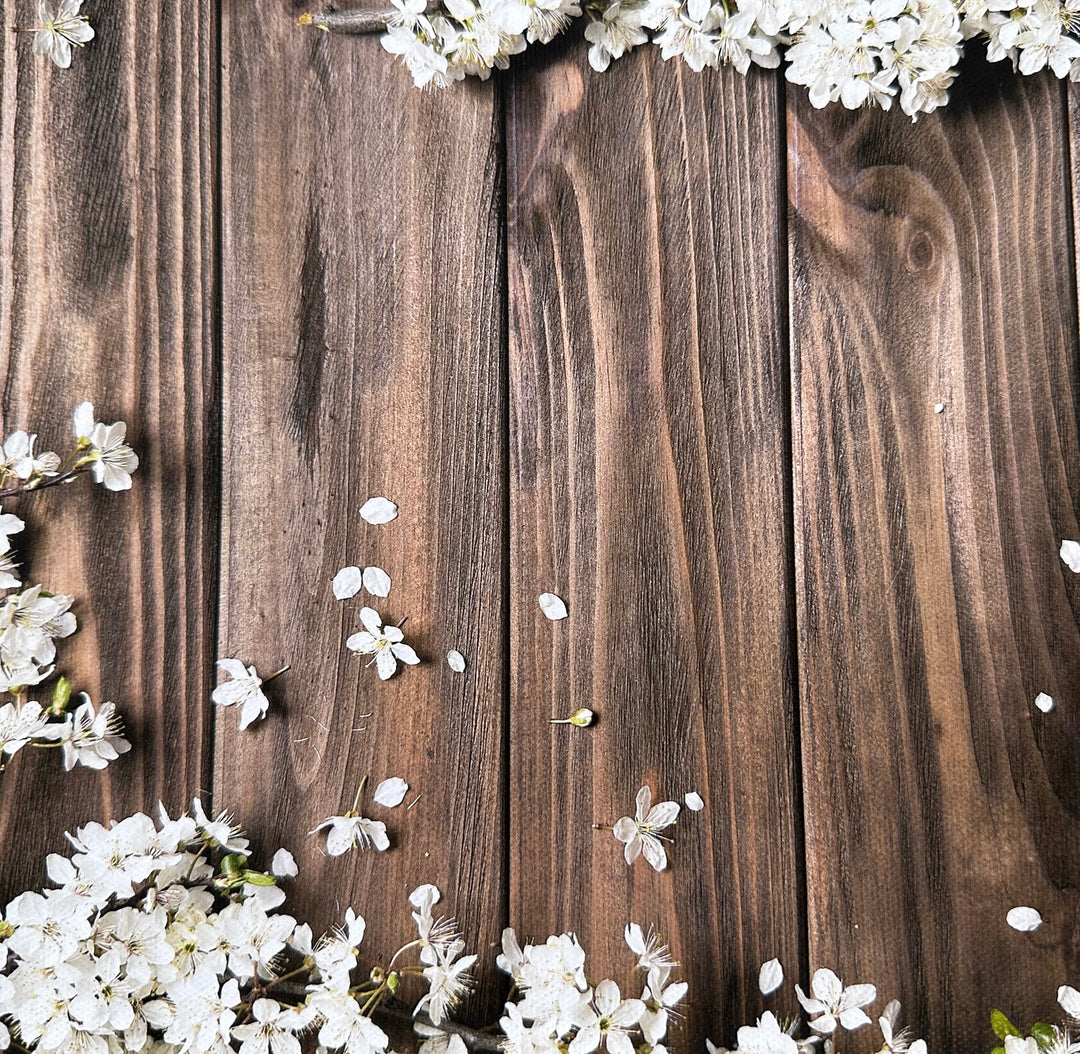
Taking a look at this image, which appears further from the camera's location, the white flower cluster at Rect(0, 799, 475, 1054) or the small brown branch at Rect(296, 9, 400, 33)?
the small brown branch at Rect(296, 9, 400, 33)

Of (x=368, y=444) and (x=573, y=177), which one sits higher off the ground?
(x=573, y=177)

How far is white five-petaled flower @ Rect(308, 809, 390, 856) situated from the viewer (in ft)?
2.22

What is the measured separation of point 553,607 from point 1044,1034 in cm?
48

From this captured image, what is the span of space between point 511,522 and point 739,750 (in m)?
0.26

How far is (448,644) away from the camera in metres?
0.70

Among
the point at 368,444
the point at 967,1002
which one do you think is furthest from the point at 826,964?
the point at 368,444

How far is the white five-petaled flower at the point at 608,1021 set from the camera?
61cm

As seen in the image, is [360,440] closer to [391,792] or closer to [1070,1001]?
[391,792]

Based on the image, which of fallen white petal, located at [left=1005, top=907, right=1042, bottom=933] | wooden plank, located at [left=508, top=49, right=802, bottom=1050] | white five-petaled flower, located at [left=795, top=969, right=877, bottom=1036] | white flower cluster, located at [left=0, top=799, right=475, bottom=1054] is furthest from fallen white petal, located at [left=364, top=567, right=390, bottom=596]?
fallen white petal, located at [left=1005, top=907, right=1042, bottom=933]

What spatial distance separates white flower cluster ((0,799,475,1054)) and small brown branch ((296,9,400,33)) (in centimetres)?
65

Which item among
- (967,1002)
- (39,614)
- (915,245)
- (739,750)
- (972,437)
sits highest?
(915,245)

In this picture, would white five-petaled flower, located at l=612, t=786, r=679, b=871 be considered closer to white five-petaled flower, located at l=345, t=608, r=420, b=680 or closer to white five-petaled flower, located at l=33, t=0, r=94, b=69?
white five-petaled flower, located at l=345, t=608, r=420, b=680

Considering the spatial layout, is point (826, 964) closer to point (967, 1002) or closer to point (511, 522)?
point (967, 1002)

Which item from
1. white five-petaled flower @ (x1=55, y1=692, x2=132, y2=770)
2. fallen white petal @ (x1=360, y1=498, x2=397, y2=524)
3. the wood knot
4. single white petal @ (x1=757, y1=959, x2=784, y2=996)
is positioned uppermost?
the wood knot
